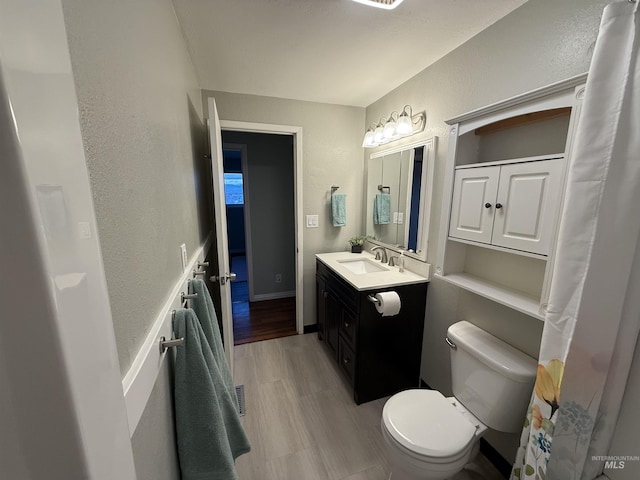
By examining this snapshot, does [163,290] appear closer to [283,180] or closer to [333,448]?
[333,448]

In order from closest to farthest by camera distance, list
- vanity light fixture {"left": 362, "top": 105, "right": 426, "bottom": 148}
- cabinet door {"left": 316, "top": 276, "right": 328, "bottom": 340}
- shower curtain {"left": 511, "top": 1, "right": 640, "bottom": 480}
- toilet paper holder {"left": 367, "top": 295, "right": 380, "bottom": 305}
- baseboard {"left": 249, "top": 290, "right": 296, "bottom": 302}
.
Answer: shower curtain {"left": 511, "top": 1, "right": 640, "bottom": 480} → toilet paper holder {"left": 367, "top": 295, "right": 380, "bottom": 305} → vanity light fixture {"left": 362, "top": 105, "right": 426, "bottom": 148} → cabinet door {"left": 316, "top": 276, "right": 328, "bottom": 340} → baseboard {"left": 249, "top": 290, "right": 296, "bottom": 302}

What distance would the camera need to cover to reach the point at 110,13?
0.58m

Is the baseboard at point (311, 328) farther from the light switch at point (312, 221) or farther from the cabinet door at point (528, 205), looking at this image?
the cabinet door at point (528, 205)

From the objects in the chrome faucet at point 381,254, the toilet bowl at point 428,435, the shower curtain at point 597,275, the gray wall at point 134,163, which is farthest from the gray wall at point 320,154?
the shower curtain at point 597,275

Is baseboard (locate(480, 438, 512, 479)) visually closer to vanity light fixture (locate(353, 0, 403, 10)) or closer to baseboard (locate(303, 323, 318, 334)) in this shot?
baseboard (locate(303, 323, 318, 334))

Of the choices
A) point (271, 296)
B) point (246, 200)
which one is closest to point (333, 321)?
point (271, 296)

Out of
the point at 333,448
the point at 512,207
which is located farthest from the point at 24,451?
the point at 333,448

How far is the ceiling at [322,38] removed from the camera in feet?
4.07

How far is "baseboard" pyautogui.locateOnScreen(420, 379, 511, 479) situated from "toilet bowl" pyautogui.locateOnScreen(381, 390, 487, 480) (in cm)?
27

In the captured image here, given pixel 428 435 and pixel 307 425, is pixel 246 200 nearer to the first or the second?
pixel 307 425

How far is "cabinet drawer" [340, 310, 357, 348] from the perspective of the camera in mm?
1809

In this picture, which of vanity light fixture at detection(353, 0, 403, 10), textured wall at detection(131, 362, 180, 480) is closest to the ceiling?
vanity light fixture at detection(353, 0, 403, 10)

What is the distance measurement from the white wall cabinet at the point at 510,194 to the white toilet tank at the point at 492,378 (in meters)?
0.26

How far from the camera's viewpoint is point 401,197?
2115 mm
